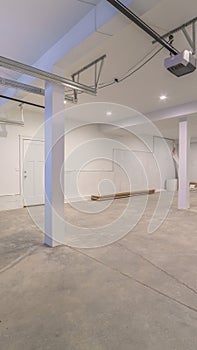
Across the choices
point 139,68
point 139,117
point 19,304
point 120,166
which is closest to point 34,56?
point 139,68

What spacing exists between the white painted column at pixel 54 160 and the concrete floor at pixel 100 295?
0.29 meters

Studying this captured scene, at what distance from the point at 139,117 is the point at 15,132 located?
3499mm

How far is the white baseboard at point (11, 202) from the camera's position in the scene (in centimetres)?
545

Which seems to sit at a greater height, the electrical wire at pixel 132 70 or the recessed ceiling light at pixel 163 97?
the recessed ceiling light at pixel 163 97

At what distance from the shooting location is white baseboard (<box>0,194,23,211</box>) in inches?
215

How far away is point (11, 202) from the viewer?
561 cm

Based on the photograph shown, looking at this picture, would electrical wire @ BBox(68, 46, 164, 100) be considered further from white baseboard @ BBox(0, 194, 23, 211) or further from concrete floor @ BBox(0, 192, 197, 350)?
white baseboard @ BBox(0, 194, 23, 211)

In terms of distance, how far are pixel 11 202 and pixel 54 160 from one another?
322 centimetres

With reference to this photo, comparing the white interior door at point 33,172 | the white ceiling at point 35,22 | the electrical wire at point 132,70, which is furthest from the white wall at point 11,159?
the white ceiling at point 35,22

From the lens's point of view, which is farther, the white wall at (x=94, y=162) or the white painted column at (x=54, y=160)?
the white wall at (x=94, y=162)

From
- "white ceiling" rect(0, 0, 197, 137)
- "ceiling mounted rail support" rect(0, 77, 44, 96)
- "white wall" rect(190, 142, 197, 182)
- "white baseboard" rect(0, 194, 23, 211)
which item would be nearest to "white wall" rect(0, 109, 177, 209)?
"white baseboard" rect(0, 194, 23, 211)

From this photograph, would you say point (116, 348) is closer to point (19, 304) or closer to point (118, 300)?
point (118, 300)

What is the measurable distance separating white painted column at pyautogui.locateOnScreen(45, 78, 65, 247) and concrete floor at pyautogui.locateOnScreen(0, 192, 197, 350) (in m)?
0.29

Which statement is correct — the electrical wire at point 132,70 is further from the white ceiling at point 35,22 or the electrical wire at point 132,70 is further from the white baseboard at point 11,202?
the white baseboard at point 11,202
